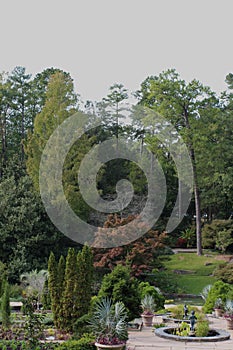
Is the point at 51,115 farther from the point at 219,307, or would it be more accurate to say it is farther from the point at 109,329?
the point at 109,329

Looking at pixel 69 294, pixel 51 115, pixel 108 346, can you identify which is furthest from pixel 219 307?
pixel 51 115

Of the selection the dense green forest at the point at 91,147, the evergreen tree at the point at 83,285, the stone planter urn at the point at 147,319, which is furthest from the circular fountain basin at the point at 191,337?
the dense green forest at the point at 91,147

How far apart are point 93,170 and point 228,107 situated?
1082 cm

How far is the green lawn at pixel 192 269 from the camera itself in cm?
2352

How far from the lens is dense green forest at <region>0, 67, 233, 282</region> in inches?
998

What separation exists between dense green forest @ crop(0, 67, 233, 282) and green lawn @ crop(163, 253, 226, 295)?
1.09 meters

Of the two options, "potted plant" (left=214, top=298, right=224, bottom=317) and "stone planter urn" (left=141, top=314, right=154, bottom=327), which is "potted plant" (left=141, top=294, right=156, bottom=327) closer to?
"stone planter urn" (left=141, top=314, right=154, bottom=327)

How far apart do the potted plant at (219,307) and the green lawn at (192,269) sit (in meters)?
7.78

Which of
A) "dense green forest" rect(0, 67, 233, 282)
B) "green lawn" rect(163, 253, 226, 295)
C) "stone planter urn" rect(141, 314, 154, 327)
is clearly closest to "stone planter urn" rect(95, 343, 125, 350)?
"stone planter urn" rect(141, 314, 154, 327)

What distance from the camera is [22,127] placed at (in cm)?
3428

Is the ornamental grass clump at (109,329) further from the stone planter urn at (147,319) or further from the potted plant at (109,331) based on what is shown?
the stone planter urn at (147,319)

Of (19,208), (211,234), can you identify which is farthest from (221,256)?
(19,208)

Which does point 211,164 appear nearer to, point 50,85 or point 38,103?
point 50,85

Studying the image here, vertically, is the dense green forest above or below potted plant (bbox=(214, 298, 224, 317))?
above
